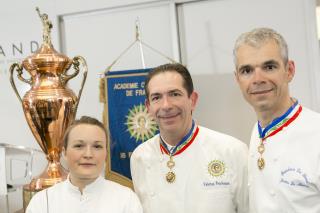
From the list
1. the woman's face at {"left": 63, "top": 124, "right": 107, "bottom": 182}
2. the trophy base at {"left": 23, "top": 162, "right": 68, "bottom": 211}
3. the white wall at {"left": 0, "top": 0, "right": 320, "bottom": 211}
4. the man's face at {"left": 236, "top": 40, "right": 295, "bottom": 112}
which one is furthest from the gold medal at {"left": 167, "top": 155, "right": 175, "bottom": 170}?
the white wall at {"left": 0, "top": 0, "right": 320, "bottom": 211}

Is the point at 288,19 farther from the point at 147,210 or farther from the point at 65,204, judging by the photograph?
the point at 65,204

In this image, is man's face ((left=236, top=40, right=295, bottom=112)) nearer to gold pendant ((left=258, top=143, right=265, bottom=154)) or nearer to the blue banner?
gold pendant ((left=258, top=143, right=265, bottom=154))

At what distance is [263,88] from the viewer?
99 centimetres

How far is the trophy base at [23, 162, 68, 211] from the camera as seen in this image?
162cm

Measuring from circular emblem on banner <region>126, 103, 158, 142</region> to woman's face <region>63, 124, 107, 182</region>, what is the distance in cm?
67

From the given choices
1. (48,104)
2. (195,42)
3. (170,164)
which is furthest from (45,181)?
(195,42)

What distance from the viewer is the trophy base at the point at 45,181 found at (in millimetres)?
1621

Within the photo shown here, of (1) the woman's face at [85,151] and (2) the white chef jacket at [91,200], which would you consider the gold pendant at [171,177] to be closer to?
(2) the white chef jacket at [91,200]

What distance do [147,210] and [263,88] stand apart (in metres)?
0.62

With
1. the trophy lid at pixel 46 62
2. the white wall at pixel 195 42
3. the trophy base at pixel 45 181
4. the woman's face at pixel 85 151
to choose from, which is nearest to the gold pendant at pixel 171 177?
the woman's face at pixel 85 151

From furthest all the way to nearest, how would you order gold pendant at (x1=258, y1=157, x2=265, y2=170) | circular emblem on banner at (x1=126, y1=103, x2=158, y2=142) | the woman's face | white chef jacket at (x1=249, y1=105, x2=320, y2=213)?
circular emblem on banner at (x1=126, y1=103, x2=158, y2=142) → the woman's face → gold pendant at (x1=258, y1=157, x2=265, y2=170) → white chef jacket at (x1=249, y1=105, x2=320, y2=213)

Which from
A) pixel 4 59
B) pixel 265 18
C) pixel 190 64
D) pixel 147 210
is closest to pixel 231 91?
pixel 190 64

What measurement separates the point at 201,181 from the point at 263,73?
48 centimetres

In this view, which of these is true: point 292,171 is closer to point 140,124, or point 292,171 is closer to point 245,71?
point 245,71
